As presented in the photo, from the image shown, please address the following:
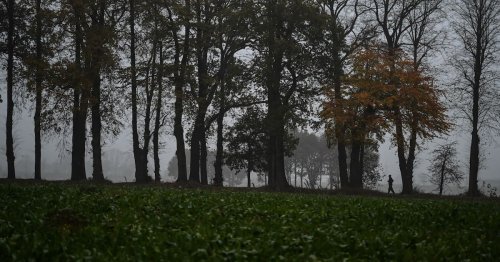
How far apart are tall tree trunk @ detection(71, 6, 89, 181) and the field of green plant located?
11.2 meters

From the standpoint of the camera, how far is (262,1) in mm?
26969

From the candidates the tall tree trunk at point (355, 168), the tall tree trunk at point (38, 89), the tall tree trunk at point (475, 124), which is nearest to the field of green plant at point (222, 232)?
the tall tree trunk at point (38, 89)

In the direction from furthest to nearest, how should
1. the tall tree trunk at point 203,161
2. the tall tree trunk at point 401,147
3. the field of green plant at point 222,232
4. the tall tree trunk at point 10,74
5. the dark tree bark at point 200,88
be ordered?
1. the tall tree trunk at point 203,161
2. the dark tree bark at point 200,88
3. the tall tree trunk at point 401,147
4. the tall tree trunk at point 10,74
5. the field of green plant at point 222,232

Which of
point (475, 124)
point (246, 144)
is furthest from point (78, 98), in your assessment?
point (475, 124)

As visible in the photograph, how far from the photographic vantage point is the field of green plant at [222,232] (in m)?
6.93

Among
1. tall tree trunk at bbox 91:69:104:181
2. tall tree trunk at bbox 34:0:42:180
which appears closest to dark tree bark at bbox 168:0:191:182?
tall tree trunk at bbox 91:69:104:181

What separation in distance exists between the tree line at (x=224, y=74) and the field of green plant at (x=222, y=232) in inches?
510

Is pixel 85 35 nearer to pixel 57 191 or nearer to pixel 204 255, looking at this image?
pixel 57 191

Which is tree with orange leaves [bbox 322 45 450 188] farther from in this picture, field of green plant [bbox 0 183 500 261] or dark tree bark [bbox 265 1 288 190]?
field of green plant [bbox 0 183 500 261]

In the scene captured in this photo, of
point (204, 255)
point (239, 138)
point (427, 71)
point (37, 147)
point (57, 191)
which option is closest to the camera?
point (204, 255)

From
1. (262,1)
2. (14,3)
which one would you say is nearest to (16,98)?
(14,3)

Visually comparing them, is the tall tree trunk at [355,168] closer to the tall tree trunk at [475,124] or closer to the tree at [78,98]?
the tall tree trunk at [475,124]

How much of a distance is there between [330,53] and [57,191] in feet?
63.7

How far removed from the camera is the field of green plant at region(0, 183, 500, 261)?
6.93 m
